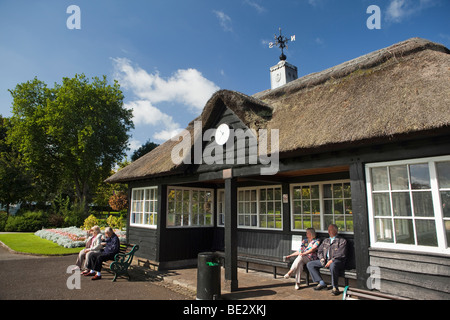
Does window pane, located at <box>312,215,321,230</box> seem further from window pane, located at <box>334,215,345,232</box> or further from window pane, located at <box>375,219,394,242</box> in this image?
window pane, located at <box>375,219,394,242</box>

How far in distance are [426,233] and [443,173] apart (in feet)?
2.85

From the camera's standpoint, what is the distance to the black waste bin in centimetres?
521

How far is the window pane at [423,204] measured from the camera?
3.94 metres

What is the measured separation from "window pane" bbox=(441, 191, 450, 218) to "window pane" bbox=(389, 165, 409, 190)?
44 cm

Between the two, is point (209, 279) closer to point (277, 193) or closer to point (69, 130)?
point (277, 193)

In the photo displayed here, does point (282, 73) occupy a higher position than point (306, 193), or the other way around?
point (282, 73)

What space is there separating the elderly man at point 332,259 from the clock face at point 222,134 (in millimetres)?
3131

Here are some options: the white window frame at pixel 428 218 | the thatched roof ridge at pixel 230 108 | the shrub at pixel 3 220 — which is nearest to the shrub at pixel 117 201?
the shrub at pixel 3 220

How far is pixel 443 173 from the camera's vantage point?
12.7 feet

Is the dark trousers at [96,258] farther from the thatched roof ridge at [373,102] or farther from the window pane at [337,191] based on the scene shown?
the window pane at [337,191]

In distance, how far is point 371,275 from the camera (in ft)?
13.9

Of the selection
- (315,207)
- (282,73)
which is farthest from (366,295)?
(282,73)
